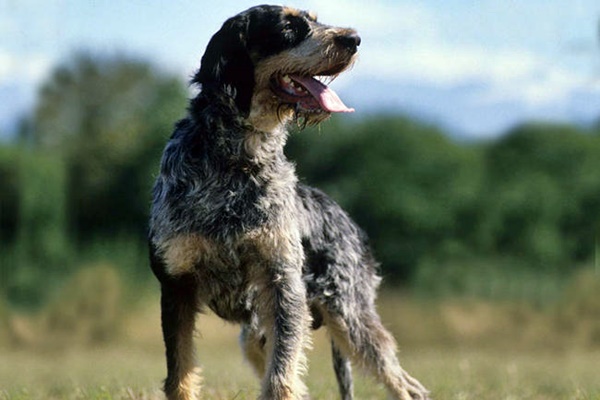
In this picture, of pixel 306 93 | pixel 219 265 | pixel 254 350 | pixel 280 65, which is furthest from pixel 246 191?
pixel 254 350

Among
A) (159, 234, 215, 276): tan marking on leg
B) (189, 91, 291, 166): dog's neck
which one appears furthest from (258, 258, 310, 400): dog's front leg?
(189, 91, 291, 166): dog's neck

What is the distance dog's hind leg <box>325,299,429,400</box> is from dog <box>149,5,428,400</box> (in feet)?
3.15

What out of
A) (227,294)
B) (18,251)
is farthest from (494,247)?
(227,294)

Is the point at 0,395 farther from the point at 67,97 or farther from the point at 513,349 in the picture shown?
the point at 67,97

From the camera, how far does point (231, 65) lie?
724 centimetres

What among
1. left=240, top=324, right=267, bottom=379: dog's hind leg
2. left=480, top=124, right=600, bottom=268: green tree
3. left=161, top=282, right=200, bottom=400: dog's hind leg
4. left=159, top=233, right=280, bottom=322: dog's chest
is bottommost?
left=161, top=282, right=200, bottom=400: dog's hind leg

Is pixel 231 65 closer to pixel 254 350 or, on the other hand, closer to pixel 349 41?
pixel 349 41

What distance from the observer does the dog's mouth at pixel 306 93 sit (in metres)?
7.17

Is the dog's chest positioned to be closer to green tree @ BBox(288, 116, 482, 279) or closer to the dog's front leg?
the dog's front leg

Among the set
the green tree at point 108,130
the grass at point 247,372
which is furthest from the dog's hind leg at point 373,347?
the green tree at point 108,130

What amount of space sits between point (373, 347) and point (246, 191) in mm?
2075

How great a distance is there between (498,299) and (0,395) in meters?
10.1

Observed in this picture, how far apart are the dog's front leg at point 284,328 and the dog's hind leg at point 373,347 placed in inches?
40.9

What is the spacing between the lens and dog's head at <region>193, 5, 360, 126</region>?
715 cm
